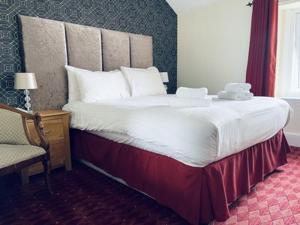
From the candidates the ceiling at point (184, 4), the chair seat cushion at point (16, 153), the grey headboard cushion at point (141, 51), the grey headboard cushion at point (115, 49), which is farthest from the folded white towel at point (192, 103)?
the ceiling at point (184, 4)

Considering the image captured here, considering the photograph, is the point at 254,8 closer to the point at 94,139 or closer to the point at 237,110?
the point at 237,110

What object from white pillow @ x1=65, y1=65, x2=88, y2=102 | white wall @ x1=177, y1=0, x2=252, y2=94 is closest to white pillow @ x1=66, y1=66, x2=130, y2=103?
white pillow @ x1=65, y1=65, x2=88, y2=102

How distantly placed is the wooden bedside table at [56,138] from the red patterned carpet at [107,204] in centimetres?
15

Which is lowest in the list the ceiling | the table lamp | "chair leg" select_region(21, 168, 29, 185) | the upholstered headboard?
"chair leg" select_region(21, 168, 29, 185)

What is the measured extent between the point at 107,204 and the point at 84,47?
6.53 feet

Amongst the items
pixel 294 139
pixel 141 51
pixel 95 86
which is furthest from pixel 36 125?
pixel 294 139

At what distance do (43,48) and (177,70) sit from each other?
2574 mm

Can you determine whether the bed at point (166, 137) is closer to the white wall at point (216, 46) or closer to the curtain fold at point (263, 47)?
the curtain fold at point (263, 47)

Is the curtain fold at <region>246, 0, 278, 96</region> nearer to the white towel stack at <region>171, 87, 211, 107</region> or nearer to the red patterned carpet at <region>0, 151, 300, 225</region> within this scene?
the red patterned carpet at <region>0, 151, 300, 225</region>

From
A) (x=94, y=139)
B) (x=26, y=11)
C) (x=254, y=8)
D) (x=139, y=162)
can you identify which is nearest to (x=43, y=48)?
(x=26, y=11)

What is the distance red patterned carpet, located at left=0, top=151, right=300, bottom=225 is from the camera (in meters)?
1.69

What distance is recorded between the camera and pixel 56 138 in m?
2.48

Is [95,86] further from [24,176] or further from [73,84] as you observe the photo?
[24,176]

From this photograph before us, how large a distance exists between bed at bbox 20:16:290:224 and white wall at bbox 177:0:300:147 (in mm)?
1470
